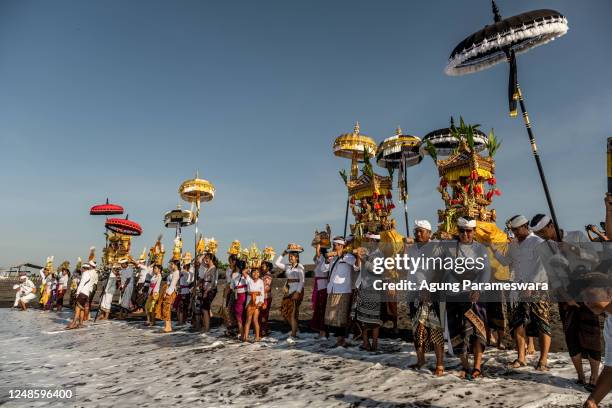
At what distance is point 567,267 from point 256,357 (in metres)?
5.53

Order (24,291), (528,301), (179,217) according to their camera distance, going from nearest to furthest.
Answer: (528,301) → (24,291) → (179,217)

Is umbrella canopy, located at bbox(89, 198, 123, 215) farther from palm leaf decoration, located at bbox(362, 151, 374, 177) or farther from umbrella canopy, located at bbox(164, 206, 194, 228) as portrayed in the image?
palm leaf decoration, located at bbox(362, 151, 374, 177)

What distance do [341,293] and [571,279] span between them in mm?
4266

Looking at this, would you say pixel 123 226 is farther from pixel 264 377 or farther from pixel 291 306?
pixel 264 377

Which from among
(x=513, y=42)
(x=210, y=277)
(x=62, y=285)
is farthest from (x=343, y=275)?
(x=62, y=285)

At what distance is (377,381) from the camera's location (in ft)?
17.6

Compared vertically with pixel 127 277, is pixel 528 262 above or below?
above

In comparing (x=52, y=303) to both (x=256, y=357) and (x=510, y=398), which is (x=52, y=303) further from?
(x=510, y=398)

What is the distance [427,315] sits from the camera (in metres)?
5.65

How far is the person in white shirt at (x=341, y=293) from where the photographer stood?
780 cm

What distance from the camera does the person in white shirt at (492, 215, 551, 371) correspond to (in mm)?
5418

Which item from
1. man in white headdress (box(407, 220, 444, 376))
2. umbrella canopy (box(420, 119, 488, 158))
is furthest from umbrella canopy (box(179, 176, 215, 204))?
man in white headdress (box(407, 220, 444, 376))

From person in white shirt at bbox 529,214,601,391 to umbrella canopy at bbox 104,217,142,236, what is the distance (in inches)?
961

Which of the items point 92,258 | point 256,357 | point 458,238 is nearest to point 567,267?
point 458,238
